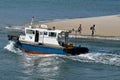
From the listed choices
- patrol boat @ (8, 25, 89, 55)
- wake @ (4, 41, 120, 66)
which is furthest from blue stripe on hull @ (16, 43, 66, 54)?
wake @ (4, 41, 120, 66)

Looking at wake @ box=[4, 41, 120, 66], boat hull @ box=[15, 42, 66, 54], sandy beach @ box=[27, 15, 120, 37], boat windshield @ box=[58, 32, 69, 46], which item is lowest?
wake @ box=[4, 41, 120, 66]

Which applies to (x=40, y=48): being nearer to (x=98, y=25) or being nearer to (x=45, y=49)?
(x=45, y=49)

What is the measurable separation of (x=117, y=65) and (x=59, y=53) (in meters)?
7.17

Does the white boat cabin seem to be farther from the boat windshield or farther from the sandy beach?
the sandy beach

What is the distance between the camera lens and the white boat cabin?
52.9m

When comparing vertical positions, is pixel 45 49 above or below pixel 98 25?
below

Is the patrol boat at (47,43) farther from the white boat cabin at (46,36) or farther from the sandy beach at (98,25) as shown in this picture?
the sandy beach at (98,25)

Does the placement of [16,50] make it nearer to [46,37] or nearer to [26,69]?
[46,37]

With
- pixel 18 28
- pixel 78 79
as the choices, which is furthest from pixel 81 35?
pixel 78 79

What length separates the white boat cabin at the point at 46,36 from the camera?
52.9 meters

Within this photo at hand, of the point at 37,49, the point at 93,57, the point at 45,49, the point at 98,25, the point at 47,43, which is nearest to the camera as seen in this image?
the point at 93,57

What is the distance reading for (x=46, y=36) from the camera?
176 ft

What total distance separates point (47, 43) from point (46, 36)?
2.52 feet

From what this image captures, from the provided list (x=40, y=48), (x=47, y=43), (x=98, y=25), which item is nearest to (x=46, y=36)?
(x=47, y=43)
